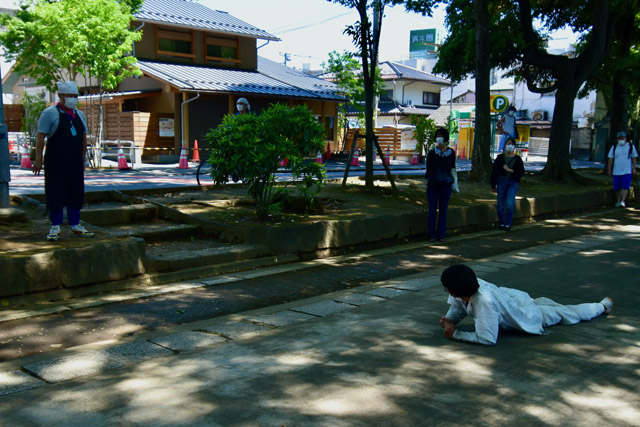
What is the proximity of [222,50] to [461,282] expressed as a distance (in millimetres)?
29045

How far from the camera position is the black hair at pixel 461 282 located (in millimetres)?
4363

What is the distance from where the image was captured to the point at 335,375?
3.95m

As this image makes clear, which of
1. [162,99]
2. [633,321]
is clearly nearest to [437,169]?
[633,321]

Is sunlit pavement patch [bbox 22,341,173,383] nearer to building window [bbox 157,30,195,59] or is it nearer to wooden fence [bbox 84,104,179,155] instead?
wooden fence [bbox 84,104,179,155]

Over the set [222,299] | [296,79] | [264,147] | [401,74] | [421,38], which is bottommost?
[222,299]

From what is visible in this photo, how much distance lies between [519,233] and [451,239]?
1.72m

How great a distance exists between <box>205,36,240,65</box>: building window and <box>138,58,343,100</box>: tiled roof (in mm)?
599

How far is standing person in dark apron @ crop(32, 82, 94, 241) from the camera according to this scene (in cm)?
669

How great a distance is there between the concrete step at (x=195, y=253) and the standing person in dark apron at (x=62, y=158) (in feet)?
2.84

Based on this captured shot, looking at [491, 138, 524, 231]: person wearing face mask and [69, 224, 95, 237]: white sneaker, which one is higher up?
[491, 138, 524, 231]: person wearing face mask

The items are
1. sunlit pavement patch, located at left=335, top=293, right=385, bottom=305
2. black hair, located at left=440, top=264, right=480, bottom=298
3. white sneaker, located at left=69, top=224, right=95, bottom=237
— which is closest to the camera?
black hair, located at left=440, top=264, right=480, bottom=298

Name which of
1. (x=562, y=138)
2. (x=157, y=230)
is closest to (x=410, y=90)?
(x=562, y=138)

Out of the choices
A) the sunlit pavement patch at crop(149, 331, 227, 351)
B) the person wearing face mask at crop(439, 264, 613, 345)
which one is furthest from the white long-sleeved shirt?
the sunlit pavement patch at crop(149, 331, 227, 351)

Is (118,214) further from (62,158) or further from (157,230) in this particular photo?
(62,158)
